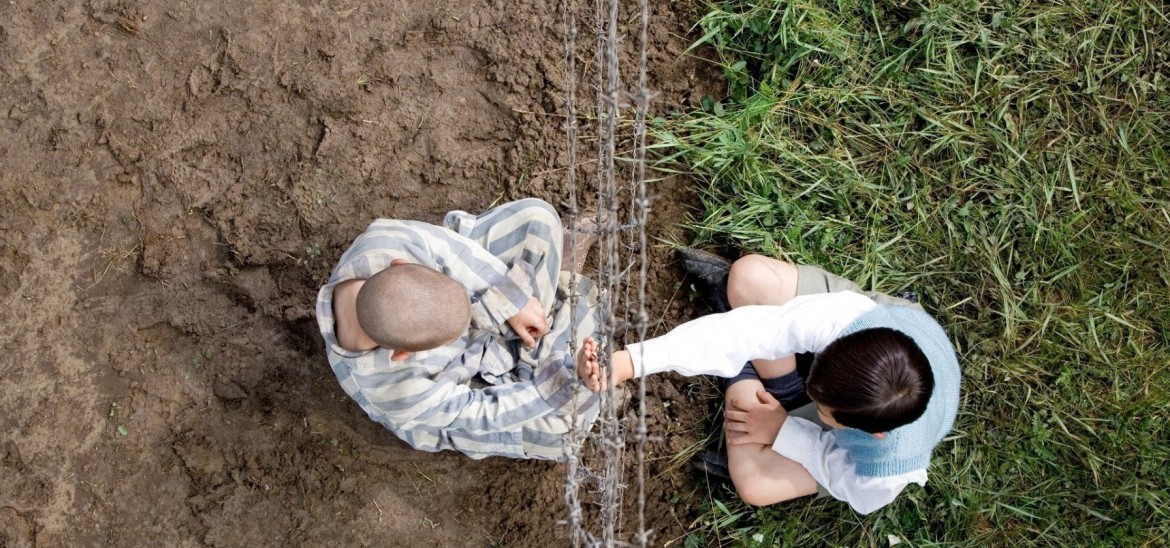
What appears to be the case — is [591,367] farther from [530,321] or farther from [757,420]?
[757,420]

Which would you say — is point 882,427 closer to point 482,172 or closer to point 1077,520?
point 1077,520

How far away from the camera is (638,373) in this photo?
2291mm

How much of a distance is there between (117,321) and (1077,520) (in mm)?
3170

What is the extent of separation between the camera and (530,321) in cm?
249

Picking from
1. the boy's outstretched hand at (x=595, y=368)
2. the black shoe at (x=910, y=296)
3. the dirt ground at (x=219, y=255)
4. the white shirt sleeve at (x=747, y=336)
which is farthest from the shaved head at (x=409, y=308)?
the black shoe at (x=910, y=296)

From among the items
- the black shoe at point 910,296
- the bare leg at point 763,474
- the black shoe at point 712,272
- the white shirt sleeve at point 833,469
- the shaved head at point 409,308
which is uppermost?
the shaved head at point 409,308

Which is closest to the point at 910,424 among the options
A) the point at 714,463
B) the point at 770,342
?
the point at 770,342

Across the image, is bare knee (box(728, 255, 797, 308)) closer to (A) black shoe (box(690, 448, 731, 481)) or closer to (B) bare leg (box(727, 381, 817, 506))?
(B) bare leg (box(727, 381, 817, 506))

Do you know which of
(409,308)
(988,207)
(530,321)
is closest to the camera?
(409,308)

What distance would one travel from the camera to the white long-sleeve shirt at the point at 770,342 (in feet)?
7.39

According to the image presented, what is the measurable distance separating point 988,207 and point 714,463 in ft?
4.12

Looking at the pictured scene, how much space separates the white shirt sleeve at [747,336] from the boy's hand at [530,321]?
351mm

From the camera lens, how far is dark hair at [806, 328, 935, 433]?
81.5 inches

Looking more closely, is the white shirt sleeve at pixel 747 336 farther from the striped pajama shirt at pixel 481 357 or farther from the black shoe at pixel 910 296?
the black shoe at pixel 910 296
